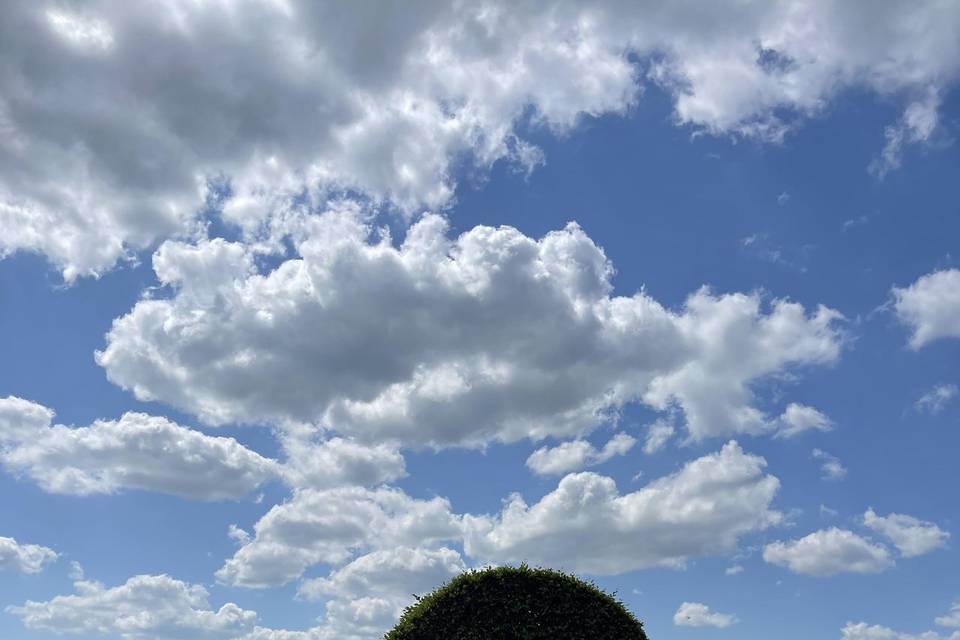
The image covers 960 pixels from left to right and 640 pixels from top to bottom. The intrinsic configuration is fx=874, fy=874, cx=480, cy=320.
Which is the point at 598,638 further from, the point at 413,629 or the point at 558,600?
the point at 413,629

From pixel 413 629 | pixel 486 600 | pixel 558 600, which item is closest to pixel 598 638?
pixel 558 600

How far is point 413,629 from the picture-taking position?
113ft

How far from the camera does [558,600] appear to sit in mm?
34969

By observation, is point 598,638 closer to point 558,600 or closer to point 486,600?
point 558,600

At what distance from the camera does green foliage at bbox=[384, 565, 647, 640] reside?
113ft

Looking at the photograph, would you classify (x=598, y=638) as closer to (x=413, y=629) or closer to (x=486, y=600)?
(x=486, y=600)

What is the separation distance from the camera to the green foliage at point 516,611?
3431 cm

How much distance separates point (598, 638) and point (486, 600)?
4616mm

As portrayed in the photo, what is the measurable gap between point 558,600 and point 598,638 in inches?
82.2

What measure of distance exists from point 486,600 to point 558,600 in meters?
2.89

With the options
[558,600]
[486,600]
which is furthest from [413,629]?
[558,600]

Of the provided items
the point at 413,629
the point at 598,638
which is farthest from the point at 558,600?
the point at 413,629

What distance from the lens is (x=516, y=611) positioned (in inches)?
1362
